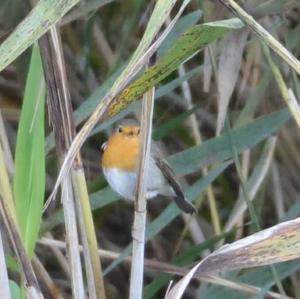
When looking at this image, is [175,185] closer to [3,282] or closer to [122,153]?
[122,153]

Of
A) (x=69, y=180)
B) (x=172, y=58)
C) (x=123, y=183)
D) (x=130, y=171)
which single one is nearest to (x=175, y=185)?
(x=123, y=183)

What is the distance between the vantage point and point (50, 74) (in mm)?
1039

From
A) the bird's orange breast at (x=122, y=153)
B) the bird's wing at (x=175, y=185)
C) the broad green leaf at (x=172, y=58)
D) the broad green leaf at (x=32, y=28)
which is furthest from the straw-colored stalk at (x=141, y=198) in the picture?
the bird's orange breast at (x=122, y=153)

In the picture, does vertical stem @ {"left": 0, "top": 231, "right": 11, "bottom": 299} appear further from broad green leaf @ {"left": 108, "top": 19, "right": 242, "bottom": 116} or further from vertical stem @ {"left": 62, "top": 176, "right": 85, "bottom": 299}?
broad green leaf @ {"left": 108, "top": 19, "right": 242, "bottom": 116}

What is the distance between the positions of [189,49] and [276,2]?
40 centimetres

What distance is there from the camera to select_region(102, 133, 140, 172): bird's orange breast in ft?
5.44

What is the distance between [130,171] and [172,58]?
0.70m

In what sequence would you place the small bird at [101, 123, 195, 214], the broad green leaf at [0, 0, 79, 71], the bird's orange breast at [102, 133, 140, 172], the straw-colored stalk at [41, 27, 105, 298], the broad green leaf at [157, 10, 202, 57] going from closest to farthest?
the broad green leaf at [0, 0, 79, 71] → the straw-colored stalk at [41, 27, 105, 298] → the broad green leaf at [157, 10, 202, 57] → the small bird at [101, 123, 195, 214] → the bird's orange breast at [102, 133, 140, 172]

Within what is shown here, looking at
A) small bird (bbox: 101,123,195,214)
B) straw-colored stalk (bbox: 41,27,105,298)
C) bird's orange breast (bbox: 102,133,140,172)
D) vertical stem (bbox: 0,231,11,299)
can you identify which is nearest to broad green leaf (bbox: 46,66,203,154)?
small bird (bbox: 101,123,195,214)

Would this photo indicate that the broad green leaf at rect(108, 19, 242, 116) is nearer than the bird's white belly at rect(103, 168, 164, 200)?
Yes

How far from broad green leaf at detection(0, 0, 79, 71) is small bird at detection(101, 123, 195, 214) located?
0.38 m

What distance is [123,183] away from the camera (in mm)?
1504

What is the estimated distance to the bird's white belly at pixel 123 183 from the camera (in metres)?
1.47

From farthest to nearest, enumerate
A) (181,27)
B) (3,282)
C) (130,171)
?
(130,171) < (181,27) < (3,282)
